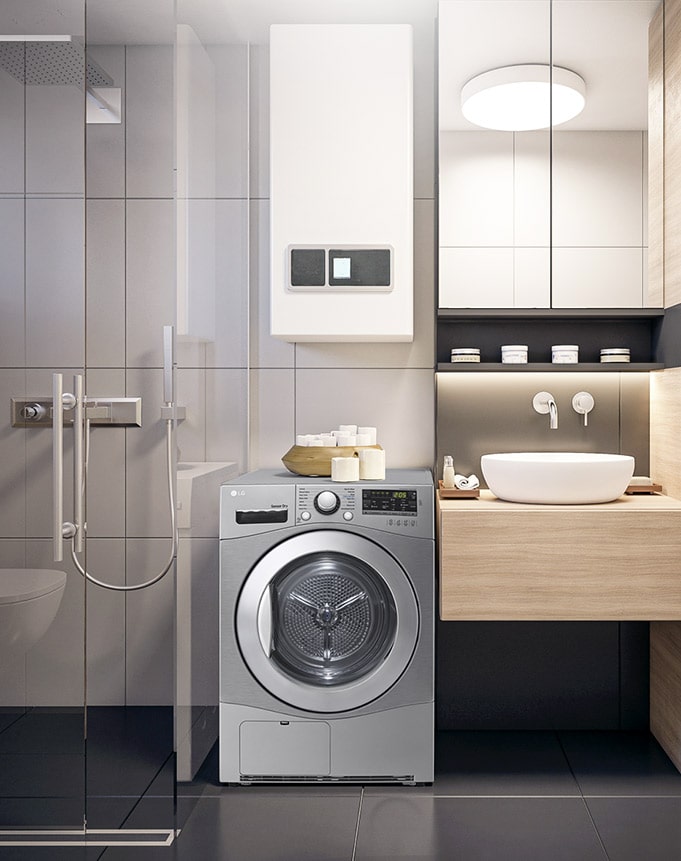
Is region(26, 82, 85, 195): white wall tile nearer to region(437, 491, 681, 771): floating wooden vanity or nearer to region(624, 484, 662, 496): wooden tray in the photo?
Answer: region(437, 491, 681, 771): floating wooden vanity

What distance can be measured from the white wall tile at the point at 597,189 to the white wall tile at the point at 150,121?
1.39 meters

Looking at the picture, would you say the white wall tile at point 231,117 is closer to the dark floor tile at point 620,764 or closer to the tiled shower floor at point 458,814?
the tiled shower floor at point 458,814

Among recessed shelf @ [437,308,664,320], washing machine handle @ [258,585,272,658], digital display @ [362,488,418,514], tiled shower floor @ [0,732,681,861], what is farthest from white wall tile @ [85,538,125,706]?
recessed shelf @ [437,308,664,320]

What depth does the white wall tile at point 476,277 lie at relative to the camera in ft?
9.37

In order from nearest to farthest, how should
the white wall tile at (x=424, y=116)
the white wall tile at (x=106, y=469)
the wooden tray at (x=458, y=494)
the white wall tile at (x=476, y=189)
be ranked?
the white wall tile at (x=106, y=469), the wooden tray at (x=458, y=494), the white wall tile at (x=476, y=189), the white wall tile at (x=424, y=116)

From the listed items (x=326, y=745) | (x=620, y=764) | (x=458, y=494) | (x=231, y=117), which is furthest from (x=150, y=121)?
(x=620, y=764)

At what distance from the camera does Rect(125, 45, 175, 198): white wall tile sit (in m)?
2.06

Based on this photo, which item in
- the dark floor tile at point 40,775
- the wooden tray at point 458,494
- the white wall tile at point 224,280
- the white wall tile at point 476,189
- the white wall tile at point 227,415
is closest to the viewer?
the dark floor tile at point 40,775

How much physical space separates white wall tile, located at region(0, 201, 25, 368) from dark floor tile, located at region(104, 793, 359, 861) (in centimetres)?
130

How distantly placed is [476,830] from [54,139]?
2029 mm

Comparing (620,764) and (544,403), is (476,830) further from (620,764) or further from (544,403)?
(544,403)

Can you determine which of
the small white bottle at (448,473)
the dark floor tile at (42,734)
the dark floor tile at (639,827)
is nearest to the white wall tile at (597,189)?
the small white bottle at (448,473)

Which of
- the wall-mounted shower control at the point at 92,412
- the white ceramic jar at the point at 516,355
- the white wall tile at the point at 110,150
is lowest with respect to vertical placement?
the wall-mounted shower control at the point at 92,412

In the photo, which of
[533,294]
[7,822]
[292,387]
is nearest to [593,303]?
[533,294]
